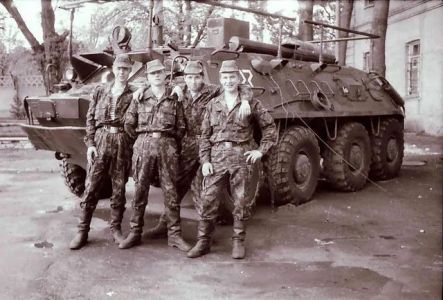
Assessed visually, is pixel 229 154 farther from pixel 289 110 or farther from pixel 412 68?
pixel 412 68

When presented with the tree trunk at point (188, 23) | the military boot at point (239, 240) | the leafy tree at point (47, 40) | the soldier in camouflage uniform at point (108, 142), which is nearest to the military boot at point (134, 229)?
the soldier in camouflage uniform at point (108, 142)

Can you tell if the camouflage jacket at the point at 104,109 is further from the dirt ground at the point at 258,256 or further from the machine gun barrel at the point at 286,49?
the machine gun barrel at the point at 286,49

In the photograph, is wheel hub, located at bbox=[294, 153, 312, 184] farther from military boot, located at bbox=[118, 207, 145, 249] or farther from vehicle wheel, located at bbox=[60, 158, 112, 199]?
vehicle wheel, located at bbox=[60, 158, 112, 199]

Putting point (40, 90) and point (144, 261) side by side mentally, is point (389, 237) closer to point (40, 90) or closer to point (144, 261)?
point (144, 261)

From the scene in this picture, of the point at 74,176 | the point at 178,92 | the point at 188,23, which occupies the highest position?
the point at 188,23

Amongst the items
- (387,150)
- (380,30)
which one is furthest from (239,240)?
(380,30)

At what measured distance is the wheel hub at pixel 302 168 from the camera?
766 centimetres

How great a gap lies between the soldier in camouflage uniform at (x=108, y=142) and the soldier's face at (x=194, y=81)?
59 centimetres

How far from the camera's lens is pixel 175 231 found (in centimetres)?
576

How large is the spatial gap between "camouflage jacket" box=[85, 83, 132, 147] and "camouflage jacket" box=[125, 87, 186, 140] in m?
0.10

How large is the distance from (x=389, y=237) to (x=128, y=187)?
4.84 meters

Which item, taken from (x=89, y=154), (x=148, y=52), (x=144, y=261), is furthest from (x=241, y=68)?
(x=144, y=261)

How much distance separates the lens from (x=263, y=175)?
23.6 ft

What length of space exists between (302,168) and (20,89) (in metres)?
22.8
